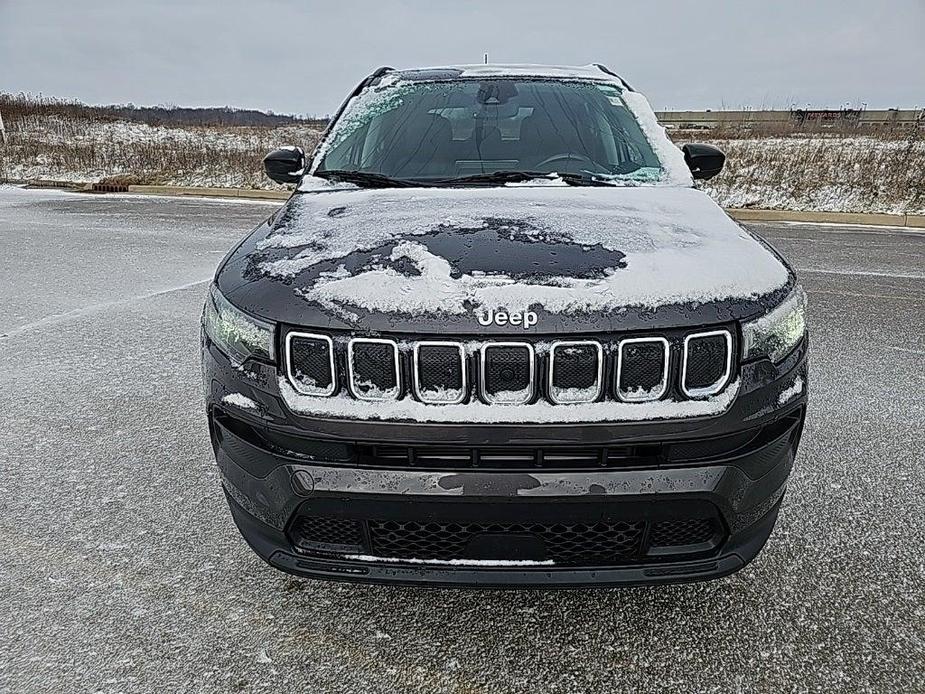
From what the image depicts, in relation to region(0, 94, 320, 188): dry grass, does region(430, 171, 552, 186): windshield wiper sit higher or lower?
higher

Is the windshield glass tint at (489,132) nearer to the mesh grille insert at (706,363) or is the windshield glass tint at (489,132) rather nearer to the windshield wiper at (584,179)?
the windshield wiper at (584,179)

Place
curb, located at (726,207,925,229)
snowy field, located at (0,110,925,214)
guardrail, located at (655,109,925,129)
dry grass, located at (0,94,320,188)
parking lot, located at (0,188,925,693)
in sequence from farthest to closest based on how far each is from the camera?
guardrail, located at (655,109,925,129) < dry grass, located at (0,94,320,188) < snowy field, located at (0,110,925,214) < curb, located at (726,207,925,229) < parking lot, located at (0,188,925,693)

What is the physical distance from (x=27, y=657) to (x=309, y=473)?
99cm

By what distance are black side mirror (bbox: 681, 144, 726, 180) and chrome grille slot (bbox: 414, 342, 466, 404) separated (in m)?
2.21

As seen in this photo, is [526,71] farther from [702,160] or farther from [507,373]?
[507,373]

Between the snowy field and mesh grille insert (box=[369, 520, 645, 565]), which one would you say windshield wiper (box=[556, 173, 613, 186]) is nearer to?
mesh grille insert (box=[369, 520, 645, 565])

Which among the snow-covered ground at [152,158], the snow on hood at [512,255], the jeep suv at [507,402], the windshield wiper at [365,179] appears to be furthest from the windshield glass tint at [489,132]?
the snow-covered ground at [152,158]

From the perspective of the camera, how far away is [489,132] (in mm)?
3002

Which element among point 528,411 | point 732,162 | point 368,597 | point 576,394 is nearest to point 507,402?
point 528,411

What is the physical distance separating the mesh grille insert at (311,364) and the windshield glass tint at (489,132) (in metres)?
1.32

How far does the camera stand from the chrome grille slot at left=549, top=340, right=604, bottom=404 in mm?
1510

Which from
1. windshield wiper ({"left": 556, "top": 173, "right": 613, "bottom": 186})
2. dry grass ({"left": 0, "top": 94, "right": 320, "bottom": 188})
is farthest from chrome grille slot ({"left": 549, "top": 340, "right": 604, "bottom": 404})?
dry grass ({"left": 0, "top": 94, "right": 320, "bottom": 188})

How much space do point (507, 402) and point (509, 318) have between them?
0.60ft

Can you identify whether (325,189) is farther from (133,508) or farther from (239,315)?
(133,508)
